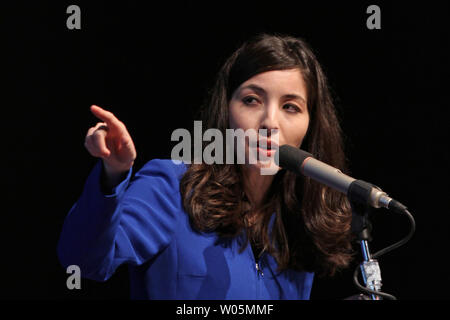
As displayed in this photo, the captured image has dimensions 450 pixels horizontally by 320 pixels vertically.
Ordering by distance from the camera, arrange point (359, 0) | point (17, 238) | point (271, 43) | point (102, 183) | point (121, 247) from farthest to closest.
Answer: point (359, 0) → point (17, 238) → point (271, 43) → point (121, 247) → point (102, 183)

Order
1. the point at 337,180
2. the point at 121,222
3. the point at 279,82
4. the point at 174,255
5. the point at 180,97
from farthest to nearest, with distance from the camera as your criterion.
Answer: the point at 180,97
the point at 279,82
the point at 174,255
the point at 121,222
the point at 337,180

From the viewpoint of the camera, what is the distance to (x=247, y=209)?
1888 millimetres

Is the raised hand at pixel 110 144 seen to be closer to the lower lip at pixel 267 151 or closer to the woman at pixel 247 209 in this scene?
the woman at pixel 247 209

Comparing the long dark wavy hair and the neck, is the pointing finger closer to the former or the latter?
the long dark wavy hair

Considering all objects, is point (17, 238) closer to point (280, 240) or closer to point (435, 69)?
point (280, 240)

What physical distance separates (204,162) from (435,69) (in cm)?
123

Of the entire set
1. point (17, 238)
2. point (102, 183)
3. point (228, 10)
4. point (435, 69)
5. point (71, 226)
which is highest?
point (228, 10)

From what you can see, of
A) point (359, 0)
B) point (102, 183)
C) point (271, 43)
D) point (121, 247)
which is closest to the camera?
point (102, 183)

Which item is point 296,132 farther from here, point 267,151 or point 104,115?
point 104,115

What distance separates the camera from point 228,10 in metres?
2.47

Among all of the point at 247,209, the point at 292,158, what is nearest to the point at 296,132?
the point at 247,209

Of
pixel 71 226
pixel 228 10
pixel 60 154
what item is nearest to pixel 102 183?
pixel 71 226

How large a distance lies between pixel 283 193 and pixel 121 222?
66 cm

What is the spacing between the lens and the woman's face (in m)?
1.75
